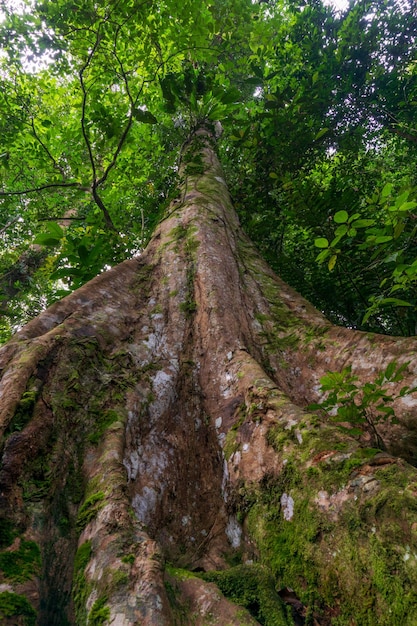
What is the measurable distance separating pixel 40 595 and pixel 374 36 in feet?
25.8

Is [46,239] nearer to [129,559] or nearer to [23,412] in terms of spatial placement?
[23,412]

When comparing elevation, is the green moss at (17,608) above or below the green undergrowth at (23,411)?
below

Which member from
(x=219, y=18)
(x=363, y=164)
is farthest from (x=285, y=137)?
(x=219, y=18)

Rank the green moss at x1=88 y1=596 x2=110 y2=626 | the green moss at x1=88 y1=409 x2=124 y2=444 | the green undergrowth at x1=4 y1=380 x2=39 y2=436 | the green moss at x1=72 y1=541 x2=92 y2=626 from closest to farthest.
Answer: the green moss at x1=88 y1=596 x2=110 y2=626, the green moss at x1=72 y1=541 x2=92 y2=626, the green undergrowth at x1=4 y1=380 x2=39 y2=436, the green moss at x1=88 y1=409 x2=124 y2=444

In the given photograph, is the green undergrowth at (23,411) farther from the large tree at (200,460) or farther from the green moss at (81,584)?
the green moss at (81,584)

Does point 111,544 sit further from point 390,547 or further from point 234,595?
point 390,547

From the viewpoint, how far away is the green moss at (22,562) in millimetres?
1316

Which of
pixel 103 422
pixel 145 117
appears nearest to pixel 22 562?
pixel 103 422

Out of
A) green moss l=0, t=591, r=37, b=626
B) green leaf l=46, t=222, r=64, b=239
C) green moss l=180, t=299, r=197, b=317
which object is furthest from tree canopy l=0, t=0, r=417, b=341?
green moss l=0, t=591, r=37, b=626

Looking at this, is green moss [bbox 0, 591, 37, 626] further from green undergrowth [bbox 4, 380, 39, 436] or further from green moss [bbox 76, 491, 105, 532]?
green undergrowth [bbox 4, 380, 39, 436]

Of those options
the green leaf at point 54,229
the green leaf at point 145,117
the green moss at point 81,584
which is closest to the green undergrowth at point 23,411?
the green moss at point 81,584

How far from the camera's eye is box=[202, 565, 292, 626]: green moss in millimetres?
1321

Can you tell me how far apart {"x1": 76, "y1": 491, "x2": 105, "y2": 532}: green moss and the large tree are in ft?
0.04

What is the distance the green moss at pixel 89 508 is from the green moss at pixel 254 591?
528mm
